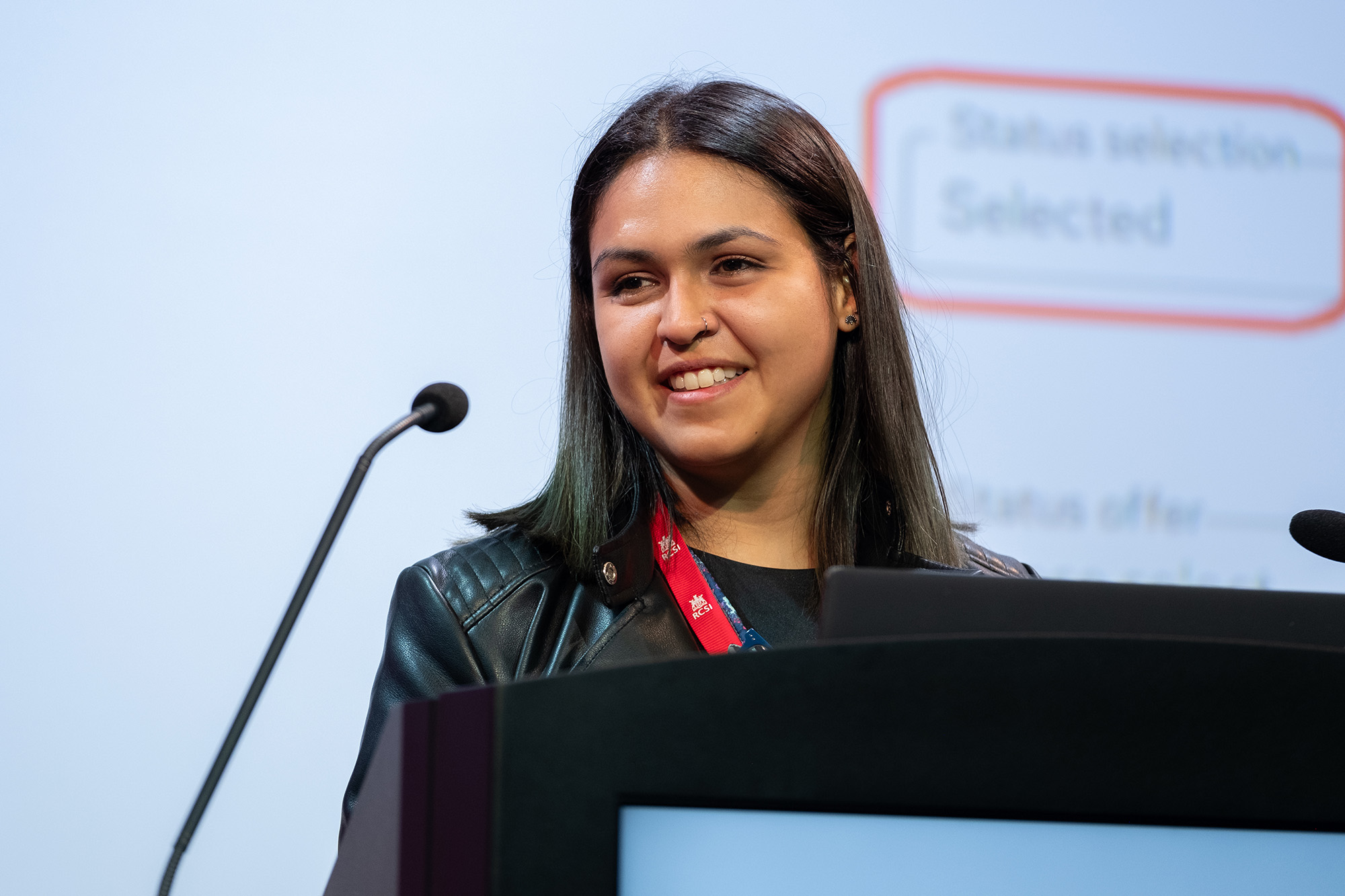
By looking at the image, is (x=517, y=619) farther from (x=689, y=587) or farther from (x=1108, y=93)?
(x=1108, y=93)

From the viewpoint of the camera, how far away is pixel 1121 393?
7.29 ft

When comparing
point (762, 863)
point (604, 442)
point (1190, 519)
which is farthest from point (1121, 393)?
point (762, 863)

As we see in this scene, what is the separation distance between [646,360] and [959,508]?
0.78 meters

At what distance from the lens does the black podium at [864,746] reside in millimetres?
483

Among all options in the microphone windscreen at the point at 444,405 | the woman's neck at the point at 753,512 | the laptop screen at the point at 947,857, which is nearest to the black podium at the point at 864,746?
the laptop screen at the point at 947,857

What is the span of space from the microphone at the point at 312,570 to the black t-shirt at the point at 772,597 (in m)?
0.50

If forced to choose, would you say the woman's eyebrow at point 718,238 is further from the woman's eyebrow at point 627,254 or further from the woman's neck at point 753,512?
the woman's neck at point 753,512

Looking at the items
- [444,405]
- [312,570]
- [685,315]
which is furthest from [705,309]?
[312,570]

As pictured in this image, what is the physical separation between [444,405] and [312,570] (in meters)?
0.22

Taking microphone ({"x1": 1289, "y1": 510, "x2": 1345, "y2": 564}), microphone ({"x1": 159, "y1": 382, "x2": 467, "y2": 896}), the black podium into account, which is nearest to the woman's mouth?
microphone ({"x1": 159, "y1": 382, "x2": 467, "y2": 896})

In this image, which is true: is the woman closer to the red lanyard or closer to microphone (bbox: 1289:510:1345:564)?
the red lanyard

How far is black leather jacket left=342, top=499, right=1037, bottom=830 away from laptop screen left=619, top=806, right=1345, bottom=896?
2.92ft

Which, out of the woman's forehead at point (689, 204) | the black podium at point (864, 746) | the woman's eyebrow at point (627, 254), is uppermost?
the woman's forehead at point (689, 204)

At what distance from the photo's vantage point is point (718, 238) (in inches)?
56.0
